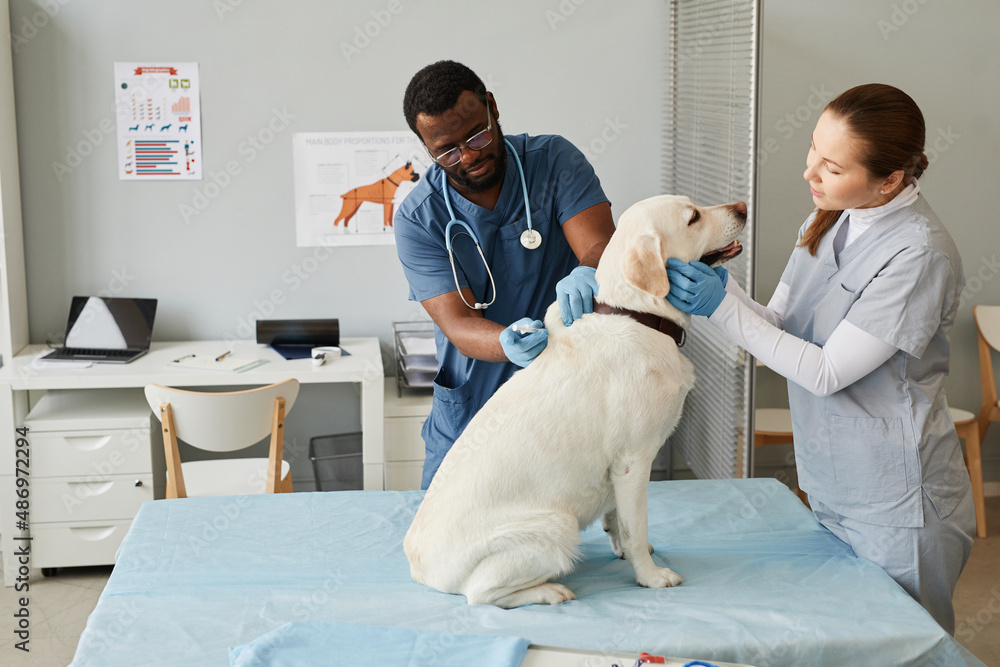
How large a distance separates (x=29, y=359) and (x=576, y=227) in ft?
8.00

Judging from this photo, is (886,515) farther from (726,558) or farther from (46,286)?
(46,286)

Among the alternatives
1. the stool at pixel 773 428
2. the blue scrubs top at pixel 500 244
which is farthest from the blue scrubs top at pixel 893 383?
the stool at pixel 773 428

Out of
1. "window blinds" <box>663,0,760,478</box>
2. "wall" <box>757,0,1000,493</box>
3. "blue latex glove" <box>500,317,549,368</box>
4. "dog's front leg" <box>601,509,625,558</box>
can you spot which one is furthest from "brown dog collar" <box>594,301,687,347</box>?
"wall" <box>757,0,1000,493</box>

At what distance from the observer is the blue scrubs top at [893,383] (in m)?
1.43

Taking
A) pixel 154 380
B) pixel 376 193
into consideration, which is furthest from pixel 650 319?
pixel 376 193

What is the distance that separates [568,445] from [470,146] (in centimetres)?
75

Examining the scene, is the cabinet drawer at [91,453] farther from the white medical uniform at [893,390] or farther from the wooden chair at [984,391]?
the wooden chair at [984,391]

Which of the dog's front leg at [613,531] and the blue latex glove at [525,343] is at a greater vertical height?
the blue latex glove at [525,343]

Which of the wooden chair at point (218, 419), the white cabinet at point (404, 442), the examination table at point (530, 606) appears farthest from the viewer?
the white cabinet at point (404, 442)

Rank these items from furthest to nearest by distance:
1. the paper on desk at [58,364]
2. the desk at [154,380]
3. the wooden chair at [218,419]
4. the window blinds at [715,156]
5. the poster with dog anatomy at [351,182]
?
the poster with dog anatomy at [351,182] < the paper on desk at [58,364] < the desk at [154,380] < the window blinds at [715,156] < the wooden chair at [218,419]

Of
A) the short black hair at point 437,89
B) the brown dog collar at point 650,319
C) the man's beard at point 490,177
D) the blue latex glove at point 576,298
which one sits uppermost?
the short black hair at point 437,89

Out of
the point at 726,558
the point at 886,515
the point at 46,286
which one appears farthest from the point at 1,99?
the point at 886,515

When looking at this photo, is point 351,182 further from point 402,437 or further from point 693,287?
point 693,287

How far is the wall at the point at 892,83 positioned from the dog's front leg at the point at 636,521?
219 cm
